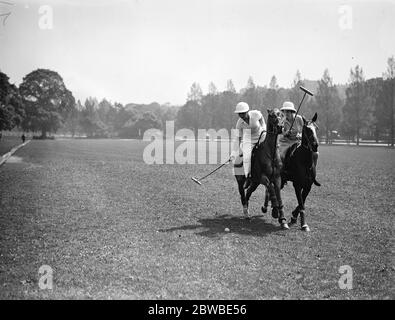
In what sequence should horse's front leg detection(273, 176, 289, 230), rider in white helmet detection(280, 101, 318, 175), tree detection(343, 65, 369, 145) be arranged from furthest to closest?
tree detection(343, 65, 369, 145)
rider in white helmet detection(280, 101, 318, 175)
horse's front leg detection(273, 176, 289, 230)

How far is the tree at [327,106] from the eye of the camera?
84812mm

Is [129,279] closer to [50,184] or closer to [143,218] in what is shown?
[143,218]

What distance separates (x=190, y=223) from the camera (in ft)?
34.5

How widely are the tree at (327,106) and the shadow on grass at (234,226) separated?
258 feet

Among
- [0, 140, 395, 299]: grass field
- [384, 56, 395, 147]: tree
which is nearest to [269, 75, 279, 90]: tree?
[384, 56, 395, 147]: tree

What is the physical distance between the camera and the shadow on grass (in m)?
9.50

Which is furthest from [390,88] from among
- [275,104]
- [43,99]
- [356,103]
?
[43,99]

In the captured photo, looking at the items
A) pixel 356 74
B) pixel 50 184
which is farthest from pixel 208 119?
pixel 50 184

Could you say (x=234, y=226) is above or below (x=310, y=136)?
below

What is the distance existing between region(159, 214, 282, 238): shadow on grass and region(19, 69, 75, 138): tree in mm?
86574

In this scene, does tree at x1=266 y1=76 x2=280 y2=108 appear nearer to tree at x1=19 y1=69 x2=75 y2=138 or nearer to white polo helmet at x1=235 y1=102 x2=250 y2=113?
tree at x1=19 y1=69 x2=75 y2=138

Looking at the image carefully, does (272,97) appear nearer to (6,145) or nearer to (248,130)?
(6,145)

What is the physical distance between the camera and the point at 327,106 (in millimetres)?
85125

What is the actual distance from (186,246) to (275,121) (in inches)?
168
